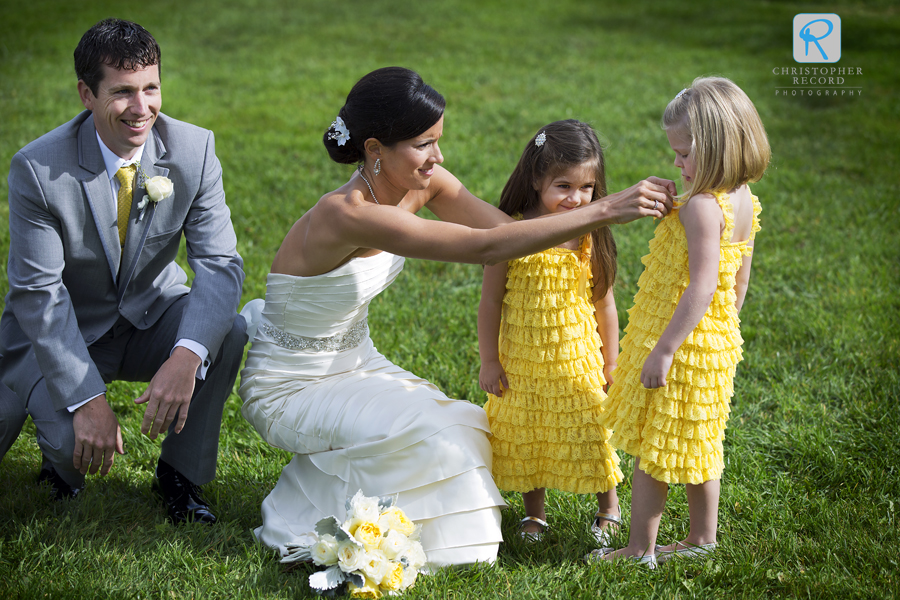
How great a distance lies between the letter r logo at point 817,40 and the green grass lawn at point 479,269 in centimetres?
25

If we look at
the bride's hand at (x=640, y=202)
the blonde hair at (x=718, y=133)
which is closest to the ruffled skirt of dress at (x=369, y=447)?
the bride's hand at (x=640, y=202)

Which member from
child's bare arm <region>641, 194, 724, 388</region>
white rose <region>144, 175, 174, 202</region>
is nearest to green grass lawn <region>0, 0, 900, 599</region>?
child's bare arm <region>641, 194, 724, 388</region>

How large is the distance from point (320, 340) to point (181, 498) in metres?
0.94

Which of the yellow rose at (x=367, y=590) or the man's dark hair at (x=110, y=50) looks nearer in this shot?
the yellow rose at (x=367, y=590)

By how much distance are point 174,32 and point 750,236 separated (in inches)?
492

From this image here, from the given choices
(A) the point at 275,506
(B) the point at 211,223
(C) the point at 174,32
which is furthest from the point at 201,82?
(A) the point at 275,506

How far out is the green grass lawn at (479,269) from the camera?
286cm

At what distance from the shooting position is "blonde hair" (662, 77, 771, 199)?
2.62 metres

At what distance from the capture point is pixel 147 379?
3.55 meters

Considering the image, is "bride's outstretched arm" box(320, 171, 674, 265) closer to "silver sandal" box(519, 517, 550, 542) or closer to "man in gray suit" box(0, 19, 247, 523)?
"man in gray suit" box(0, 19, 247, 523)

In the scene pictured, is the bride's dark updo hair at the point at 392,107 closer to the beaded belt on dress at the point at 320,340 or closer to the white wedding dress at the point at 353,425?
the white wedding dress at the point at 353,425

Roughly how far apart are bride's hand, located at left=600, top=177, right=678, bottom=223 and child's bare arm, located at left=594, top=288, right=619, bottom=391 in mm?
532

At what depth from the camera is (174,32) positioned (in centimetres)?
1296

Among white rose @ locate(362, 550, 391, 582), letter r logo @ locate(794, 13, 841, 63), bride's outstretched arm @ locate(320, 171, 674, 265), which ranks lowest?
A: white rose @ locate(362, 550, 391, 582)
